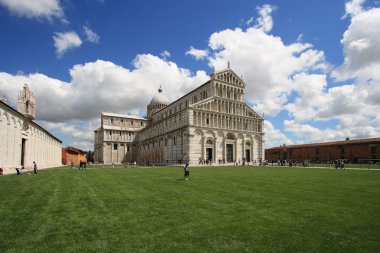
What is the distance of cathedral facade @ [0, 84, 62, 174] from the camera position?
26.8 meters

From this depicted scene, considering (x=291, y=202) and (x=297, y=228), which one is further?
(x=291, y=202)

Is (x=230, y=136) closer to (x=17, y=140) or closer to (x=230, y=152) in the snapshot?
(x=230, y=152)

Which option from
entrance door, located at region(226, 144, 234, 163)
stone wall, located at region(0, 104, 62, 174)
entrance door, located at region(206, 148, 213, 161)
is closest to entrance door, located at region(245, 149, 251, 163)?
entrance door, located at region(226, 144, 234, 163)

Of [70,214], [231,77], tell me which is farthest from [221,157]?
[70,214]

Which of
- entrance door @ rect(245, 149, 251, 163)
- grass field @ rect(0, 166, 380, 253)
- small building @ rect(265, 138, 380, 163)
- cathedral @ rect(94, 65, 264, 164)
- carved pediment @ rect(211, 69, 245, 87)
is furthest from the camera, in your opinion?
small building @ rect(265, 138, 380, 163)

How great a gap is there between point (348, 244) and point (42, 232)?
7826 millimetres

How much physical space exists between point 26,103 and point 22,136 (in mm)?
4776

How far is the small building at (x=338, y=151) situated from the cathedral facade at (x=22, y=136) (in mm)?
51678

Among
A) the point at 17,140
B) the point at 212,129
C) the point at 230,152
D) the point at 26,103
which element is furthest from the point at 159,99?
the point at 17,140

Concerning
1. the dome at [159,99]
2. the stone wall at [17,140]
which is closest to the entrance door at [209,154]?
the stone wall at [17,140]

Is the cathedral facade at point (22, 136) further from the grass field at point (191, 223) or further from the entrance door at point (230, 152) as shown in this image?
the entrance door at point (230, 152)

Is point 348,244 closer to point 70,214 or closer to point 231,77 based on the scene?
point 70,214

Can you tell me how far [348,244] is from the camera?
5.92 metres

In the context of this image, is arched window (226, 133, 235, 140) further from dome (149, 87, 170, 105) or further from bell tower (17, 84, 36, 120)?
dome (149, 87, 170, 105)
